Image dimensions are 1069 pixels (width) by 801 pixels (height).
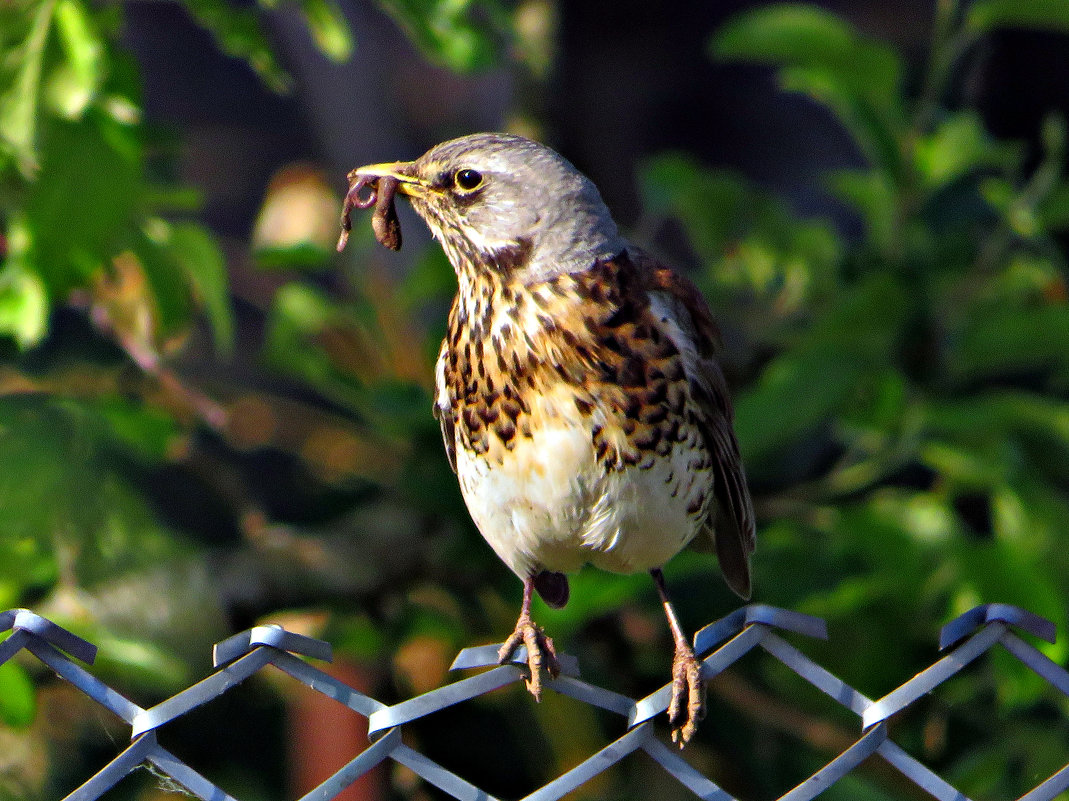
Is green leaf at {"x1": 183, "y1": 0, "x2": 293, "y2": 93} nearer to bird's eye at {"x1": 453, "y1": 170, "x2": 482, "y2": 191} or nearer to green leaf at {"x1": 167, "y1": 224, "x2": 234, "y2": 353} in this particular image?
green leaf at {"x1": 167, "y1": 224, "x2": 234, "y2": 353}

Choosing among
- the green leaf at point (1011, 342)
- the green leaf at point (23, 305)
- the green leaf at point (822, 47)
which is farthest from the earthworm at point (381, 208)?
the green leaf at point (1011, 342)

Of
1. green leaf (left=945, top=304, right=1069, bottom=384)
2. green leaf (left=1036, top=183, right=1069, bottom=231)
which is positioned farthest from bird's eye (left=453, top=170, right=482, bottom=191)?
green leaf (left=1036, top=183, right=1069, bottom=231)

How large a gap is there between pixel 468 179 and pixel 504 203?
0.07 metres

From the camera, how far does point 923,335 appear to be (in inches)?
135

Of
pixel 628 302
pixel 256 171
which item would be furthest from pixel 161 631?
pixel 256 171

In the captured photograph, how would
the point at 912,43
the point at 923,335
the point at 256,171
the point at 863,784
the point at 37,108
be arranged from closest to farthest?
the point at 37,108 < the point at 863,784 < the point at 923,335 < the point at 912,43 < the point at 256,171

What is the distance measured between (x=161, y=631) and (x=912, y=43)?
3933 mm

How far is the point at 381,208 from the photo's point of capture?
6.60ft

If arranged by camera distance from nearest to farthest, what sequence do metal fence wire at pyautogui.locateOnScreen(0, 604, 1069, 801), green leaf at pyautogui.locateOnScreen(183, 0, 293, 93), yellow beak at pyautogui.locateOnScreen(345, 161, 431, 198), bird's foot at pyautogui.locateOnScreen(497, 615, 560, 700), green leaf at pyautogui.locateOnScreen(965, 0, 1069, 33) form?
metal fence wire at pyautogui.locateOnScreen(0, 604, 1069, 801) < bird's foot at pyautogui.locateOnScreen(497, 615, 560, 700) < yellow beak at pyautogui.locateOnScreen(345, 161, 431, 198) < green leaf at pyautogui.locateOnScreen(183, 0, 293, 93) < green leaf at pyautogui.locateOnScreen(965, 0, 1069, 33)

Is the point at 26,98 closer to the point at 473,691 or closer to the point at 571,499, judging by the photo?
the point at 571,499

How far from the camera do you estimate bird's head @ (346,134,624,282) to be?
6.61 ft

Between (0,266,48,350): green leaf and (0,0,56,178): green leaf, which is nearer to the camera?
(0,0,56,178): green leaf

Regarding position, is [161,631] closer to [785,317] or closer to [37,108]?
[37,108]

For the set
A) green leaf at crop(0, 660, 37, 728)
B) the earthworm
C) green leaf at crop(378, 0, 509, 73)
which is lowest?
green leaf at crop(0, 660, 37, 728)
